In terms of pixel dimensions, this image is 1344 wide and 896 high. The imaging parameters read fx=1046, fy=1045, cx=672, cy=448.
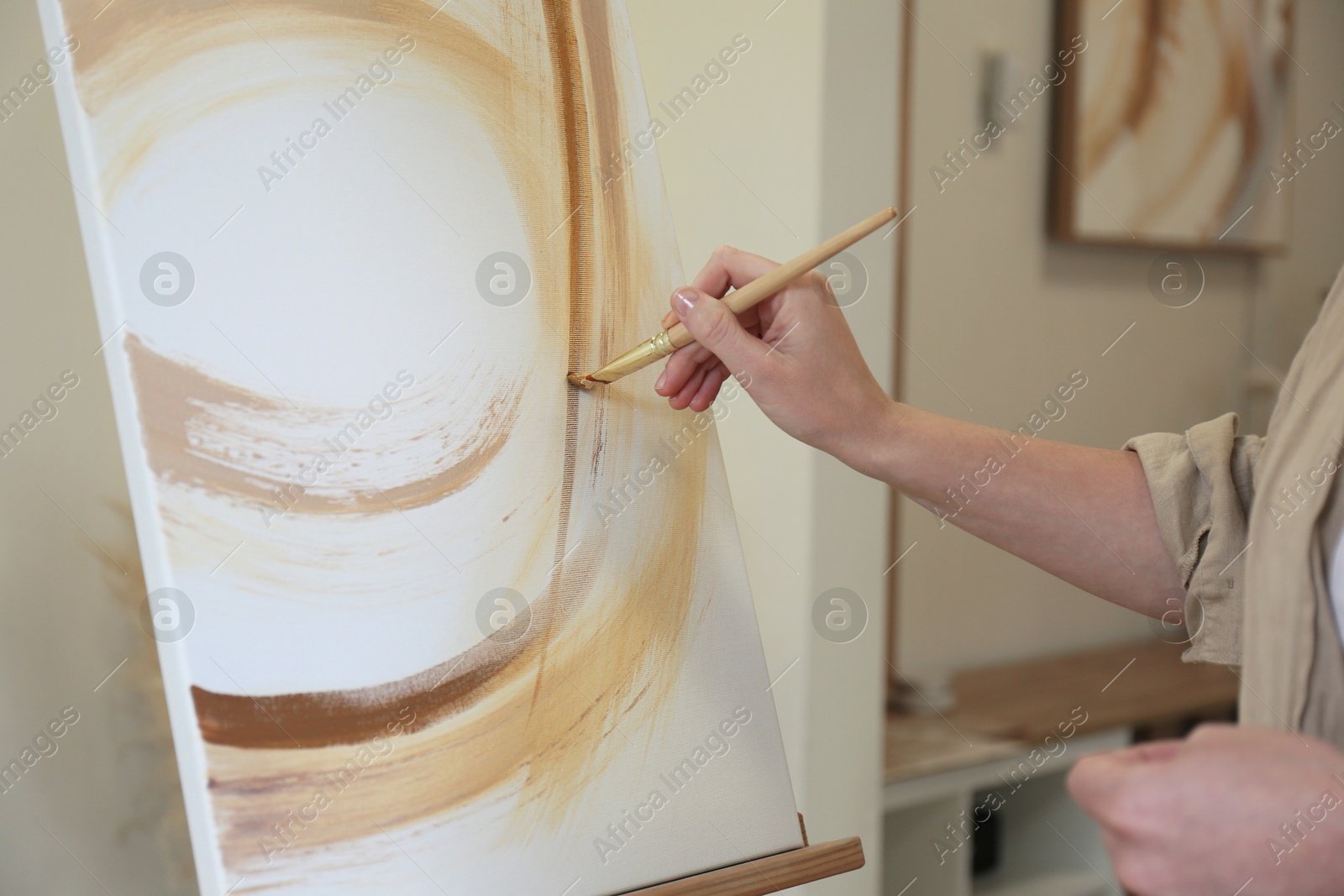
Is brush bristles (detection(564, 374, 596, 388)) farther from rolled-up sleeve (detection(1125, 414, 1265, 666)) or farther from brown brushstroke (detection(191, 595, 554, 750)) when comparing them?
rolled-up sleeve (detection(1125, 414, 1265, 666))

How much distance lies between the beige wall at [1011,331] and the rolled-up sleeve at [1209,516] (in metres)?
1.18

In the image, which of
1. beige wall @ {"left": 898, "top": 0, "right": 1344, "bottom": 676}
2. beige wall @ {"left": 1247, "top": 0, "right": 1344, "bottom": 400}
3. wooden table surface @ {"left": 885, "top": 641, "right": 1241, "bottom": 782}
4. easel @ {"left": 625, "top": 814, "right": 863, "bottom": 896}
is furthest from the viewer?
beige wall @ {"left": 1247, "top": 0, "right": 1344, "bottom": 400}

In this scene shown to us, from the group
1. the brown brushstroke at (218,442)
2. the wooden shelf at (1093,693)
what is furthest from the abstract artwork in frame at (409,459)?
the wooden shelf at (1093,693)

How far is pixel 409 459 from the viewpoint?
77cm

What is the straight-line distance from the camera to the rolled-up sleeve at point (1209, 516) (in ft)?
2.76

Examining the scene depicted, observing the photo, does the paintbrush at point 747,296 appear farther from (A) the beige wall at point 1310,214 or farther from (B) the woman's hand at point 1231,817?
(A) the beige wall at point 1310,214

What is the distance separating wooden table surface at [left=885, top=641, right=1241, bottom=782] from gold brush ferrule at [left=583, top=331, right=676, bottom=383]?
3.30 ft

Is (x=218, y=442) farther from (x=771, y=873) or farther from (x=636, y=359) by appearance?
(x=771, y=873)

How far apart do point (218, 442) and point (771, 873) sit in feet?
1.76

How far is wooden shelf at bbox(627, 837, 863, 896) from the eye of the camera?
80 cm

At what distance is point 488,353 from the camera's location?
2.70ft

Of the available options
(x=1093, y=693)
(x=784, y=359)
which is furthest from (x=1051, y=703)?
(x=784, y=359)

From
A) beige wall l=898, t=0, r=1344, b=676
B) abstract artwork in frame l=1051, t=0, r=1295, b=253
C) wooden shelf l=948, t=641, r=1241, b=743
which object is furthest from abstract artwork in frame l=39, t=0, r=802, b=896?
abstract artwork in frame l=1051, t=0, r=1295, b=253

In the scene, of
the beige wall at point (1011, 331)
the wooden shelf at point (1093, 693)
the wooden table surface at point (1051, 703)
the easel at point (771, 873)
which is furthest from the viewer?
the beige wall at point (1011, 331)
